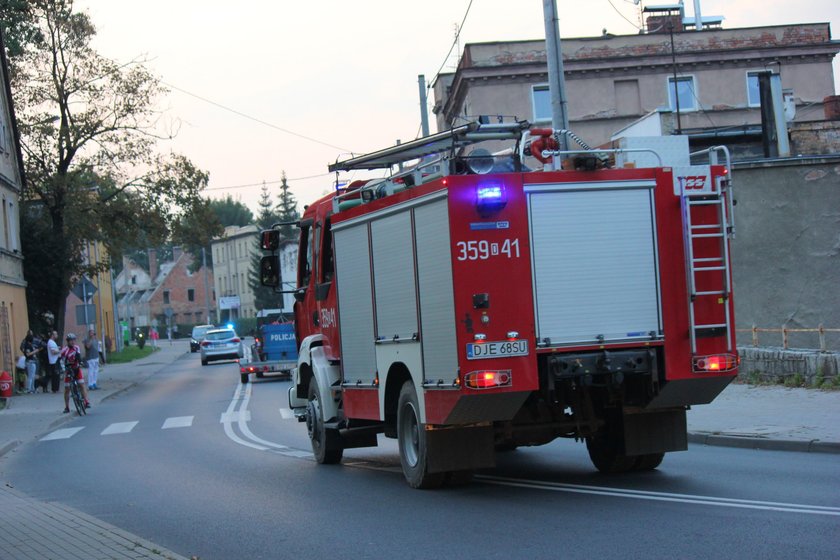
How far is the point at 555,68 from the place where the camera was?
16.3 m

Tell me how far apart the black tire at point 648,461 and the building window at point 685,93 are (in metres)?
40.0

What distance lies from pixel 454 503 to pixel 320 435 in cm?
411

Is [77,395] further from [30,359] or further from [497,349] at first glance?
[497,349]

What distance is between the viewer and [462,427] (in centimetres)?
1009

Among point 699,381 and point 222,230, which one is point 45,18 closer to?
point 222,230

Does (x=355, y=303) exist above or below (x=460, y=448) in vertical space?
above

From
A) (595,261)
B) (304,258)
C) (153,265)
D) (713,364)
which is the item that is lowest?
(713,364)

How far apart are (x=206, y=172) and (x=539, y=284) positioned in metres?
33.5

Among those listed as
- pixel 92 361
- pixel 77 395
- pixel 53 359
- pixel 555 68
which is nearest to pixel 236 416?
pixel 77 395

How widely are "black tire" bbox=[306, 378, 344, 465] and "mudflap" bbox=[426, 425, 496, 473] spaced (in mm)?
3263

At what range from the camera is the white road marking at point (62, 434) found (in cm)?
2091

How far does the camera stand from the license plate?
9.34 metres

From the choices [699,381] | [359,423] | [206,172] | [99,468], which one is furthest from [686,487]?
[206,172]

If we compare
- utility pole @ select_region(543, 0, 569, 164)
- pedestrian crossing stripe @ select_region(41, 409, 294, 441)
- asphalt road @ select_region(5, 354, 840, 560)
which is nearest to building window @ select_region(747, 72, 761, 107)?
pedestrian crossing stripe @ select_region(41, 409, 294, 441)
